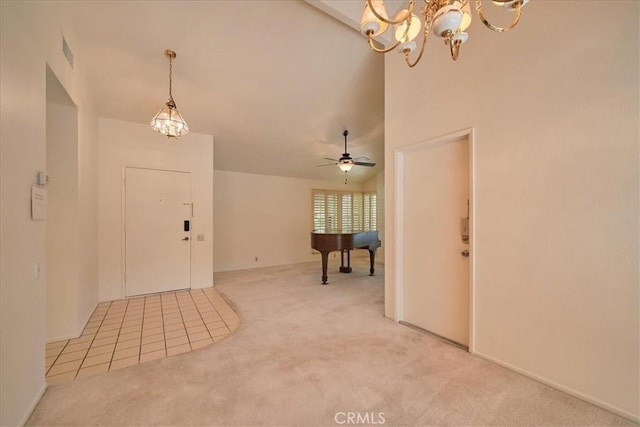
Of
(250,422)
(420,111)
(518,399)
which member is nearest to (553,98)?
(420,111)

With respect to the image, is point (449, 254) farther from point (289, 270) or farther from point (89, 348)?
point (289, 270)

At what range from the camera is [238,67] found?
3480mm

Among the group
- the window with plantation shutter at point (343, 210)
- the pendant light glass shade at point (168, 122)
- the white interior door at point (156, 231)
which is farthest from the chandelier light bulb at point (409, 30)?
the window with plantation shutter at point (343, 210)

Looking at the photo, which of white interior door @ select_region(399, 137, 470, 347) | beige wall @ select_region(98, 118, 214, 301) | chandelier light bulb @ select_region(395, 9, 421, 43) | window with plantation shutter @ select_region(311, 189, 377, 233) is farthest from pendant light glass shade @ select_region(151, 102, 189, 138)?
window with plantation shutter @ select_region(311, 189, 377, 233)

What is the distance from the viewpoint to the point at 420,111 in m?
2.82

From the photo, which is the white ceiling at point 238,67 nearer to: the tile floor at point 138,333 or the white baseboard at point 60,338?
the tile floor at point 138,333

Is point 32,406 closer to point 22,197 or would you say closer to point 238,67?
point 22,197

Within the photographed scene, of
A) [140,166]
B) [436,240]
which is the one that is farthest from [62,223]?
[436,240]

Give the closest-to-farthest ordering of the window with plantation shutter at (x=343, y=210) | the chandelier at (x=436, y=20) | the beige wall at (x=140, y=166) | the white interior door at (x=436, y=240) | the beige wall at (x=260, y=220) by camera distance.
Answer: the chandelier at (x=436, y=20)
the white interior door at (x=436, y=240)
the beige wall at (x=140, y=166)
the beige wall at (x=260, y=220)
the window with plantation shutter at (x=343, y=210)

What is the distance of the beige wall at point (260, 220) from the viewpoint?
6031 millimetres

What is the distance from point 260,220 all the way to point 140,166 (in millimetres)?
2918

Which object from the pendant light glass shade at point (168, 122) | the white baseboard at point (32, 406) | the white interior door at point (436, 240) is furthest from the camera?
the pendant light glass shade at point (168, 122)

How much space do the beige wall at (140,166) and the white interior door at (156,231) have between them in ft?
0.33

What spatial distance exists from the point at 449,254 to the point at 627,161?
142 centimetres
